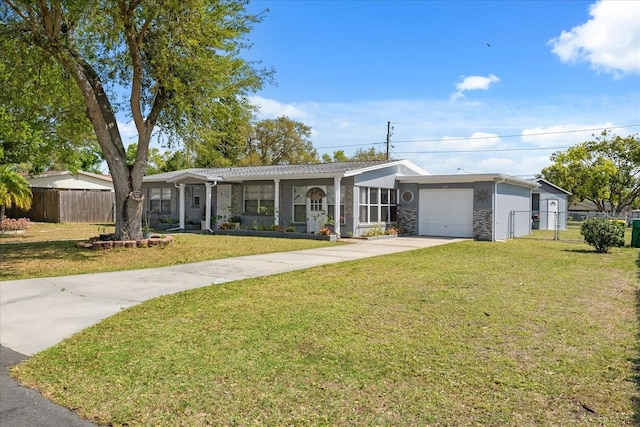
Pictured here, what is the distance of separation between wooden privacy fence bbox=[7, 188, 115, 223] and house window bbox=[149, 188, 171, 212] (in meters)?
4.84

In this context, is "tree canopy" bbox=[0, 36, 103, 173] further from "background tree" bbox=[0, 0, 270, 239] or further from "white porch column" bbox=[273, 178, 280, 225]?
"white porch column" bbox=[273, 178, 280, 225]

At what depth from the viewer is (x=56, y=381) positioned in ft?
13.5

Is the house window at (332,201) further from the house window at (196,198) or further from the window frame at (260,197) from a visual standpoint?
the house window at (196,198)

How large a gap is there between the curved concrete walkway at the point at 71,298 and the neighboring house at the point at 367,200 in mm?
6816

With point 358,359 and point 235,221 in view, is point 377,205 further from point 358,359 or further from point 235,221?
point 358,359

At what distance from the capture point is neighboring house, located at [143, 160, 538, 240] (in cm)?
1898

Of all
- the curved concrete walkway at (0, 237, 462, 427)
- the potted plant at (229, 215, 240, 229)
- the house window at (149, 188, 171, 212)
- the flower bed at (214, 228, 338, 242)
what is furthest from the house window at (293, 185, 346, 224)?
the house window at (149, 188, 171, 212)

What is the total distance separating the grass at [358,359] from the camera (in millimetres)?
3504

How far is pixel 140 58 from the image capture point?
13.1 metres

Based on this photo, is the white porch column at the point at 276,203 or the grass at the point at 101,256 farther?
the white porch column at the point at 276,203

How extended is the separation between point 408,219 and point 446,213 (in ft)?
5.86

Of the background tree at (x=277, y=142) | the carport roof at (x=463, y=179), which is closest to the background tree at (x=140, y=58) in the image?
the carport roof at (x=463, y=179)

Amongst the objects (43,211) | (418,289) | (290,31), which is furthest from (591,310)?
(43,211)

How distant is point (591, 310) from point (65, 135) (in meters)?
17.8
